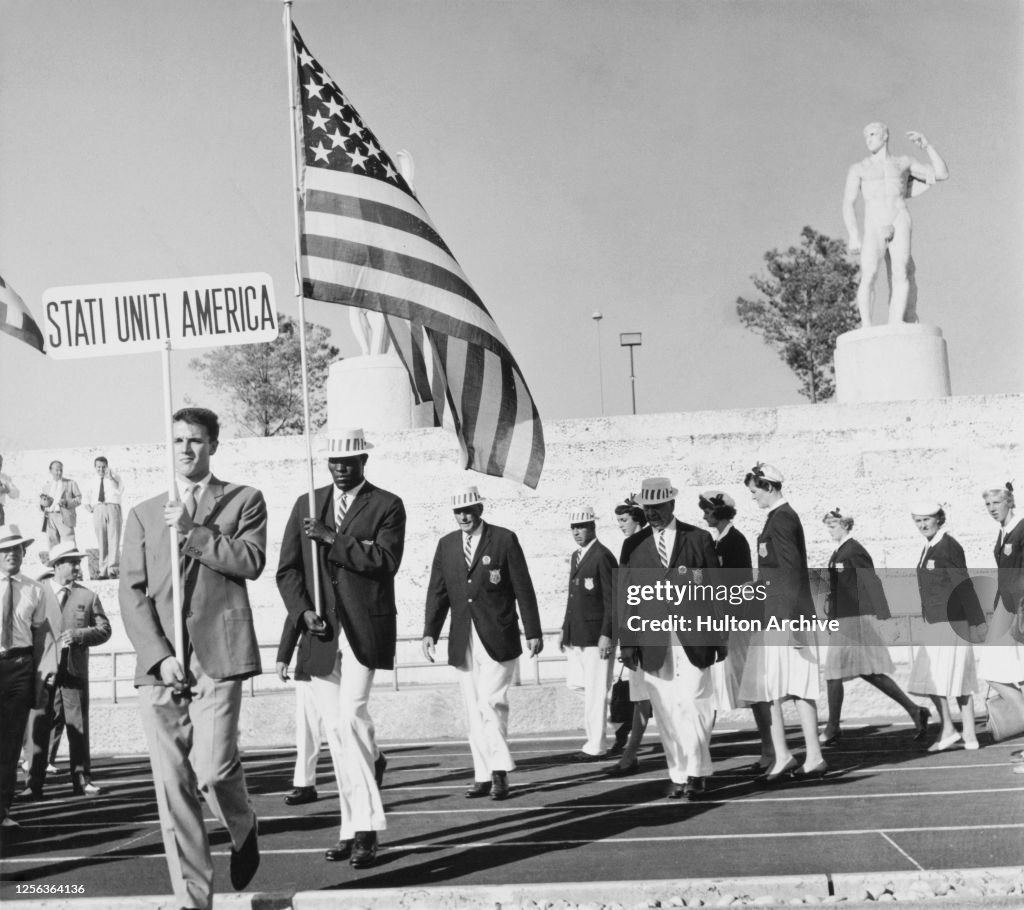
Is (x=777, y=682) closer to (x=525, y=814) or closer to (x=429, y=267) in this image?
(x=525, y=814)

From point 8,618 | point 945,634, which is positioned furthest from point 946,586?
point 8,618

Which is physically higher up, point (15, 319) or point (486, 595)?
point (15, 319)

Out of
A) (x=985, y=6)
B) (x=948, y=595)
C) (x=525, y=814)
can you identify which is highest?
(x=985, y=6)

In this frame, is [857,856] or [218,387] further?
[218,387]

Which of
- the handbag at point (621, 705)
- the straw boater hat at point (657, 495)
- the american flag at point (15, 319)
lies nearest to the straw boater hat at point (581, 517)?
the handbag at point (621, 705)

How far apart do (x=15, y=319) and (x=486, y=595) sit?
3.42 metres

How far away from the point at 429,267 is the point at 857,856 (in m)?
3.61

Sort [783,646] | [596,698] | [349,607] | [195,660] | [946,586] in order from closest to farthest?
[195,660]
[349,607]
[783,646]
[946,586]
[596,698]

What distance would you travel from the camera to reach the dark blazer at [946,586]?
10719 millimetres

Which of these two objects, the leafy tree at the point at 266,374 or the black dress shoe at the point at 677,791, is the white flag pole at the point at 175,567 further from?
the leafy tree at the point at 266,374

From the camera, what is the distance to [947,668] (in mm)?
10805

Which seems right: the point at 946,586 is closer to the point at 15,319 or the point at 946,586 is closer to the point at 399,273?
the point at 399,273

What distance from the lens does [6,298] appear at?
9195 millimetres

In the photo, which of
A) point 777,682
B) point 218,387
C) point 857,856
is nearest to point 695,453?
point 777,682
